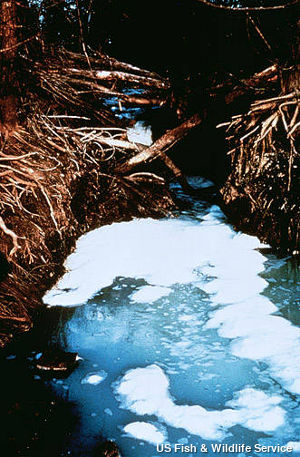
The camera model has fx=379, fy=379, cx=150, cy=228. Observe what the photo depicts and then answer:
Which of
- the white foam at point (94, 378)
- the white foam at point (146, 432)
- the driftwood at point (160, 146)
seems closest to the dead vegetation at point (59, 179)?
the driftwood at point (160, 146)

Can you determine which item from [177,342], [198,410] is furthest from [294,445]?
[177,342]

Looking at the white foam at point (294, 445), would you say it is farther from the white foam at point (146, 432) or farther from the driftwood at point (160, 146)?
the driftwood at point (160, 146)

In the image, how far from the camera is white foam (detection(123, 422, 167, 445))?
219 cm

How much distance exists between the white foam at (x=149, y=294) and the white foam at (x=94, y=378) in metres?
0.95

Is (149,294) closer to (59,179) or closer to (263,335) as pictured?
(263,335)

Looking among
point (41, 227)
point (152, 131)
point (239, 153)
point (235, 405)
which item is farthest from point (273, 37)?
point (235, 405)

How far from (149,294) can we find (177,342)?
733 millimetres

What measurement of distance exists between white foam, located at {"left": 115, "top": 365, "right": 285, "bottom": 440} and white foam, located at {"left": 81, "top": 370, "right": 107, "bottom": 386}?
5.3 inches

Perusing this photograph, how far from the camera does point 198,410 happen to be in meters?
2.36

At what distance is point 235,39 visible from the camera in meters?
5.37

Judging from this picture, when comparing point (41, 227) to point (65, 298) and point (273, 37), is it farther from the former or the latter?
point (273, 37)

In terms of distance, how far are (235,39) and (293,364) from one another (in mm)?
4546

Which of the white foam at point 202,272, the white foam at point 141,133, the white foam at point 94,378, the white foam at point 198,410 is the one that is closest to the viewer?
the white foam at point 198,410

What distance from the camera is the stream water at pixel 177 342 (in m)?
2.26
